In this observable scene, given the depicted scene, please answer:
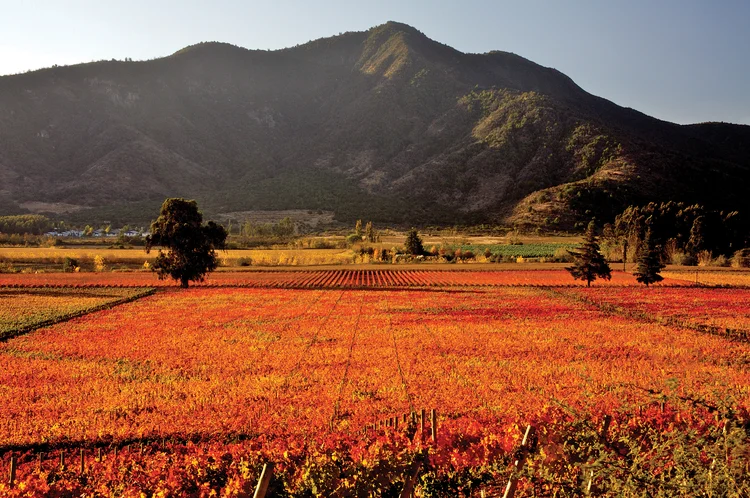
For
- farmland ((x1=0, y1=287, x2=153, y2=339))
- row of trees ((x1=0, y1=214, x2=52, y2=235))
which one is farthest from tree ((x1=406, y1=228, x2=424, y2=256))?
row of trees ((x1=0, y1=214, x2=52, y2=235))

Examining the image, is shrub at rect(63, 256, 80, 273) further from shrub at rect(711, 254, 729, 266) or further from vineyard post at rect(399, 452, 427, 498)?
shrub at rect(711, 254, 729, 266)

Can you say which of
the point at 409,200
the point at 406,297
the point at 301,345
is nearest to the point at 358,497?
the point at 301,345

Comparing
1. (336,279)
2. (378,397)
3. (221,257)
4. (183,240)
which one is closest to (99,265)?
(221,257)

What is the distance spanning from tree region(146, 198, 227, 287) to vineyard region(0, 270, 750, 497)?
9017 millimetres

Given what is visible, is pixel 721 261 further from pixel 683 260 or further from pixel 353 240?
pixel 353 240

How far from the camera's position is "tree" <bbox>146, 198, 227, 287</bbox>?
5097cm

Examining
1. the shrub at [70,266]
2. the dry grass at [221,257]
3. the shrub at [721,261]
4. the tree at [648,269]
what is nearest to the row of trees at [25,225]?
the dry grass at [221,257]

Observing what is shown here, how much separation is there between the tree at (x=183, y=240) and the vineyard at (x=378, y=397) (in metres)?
9.02

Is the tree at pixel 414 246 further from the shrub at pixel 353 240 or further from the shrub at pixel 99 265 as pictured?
the shrub at pixel 99 265

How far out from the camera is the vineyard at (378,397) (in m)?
9.12

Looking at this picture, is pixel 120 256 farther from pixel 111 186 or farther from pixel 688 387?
pixel 111 186

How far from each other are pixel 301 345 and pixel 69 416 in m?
A: 12.1

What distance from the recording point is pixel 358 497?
8148 mm

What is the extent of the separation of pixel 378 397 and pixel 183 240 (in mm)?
39499
